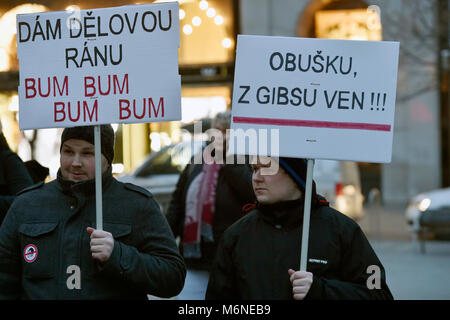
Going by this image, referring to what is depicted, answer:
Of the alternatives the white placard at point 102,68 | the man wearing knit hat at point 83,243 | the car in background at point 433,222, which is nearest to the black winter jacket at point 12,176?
the white placard at point 102,68

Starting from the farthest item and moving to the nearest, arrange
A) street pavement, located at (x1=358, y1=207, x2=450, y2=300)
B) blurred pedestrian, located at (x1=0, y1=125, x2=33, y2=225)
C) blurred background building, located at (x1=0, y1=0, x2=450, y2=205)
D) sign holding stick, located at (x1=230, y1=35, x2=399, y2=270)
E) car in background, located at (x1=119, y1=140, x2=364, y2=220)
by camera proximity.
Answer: blurred background building, located at (x1=0, y1=0, x2=450, y2=205) < car in background, located at (x1=119, y1=140, x2=364, y2=220) < street pavement, located at (x1=358, y1=207, x2=450, y2=300) < blurred pedestrian, located at (x1=0, y1=125, x2=33, y2=225) < sign holding stick, located at (x1=230, y1=35, x2=399, y2=270)

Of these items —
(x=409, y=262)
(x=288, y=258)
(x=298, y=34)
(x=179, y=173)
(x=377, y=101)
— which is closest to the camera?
(x=288, y=258)

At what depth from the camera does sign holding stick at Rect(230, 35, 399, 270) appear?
3537 millimetres

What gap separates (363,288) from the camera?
129 inches

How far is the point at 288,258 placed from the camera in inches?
131

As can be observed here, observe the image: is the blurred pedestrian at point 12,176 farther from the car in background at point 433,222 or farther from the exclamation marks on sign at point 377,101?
the car in background at point 433,222

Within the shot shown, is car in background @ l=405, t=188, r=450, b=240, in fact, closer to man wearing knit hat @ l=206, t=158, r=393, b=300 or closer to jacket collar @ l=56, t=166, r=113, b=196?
man wearing knit hat @ l=206, t=158, r=393, b=300

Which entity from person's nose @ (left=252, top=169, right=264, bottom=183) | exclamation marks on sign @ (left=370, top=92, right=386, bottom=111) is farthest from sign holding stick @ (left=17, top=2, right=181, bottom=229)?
exclamation marks on sign @ (left=370, top=92, right=386, bottom=111)

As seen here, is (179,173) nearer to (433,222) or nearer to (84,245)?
(433,222)

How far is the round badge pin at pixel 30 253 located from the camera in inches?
136

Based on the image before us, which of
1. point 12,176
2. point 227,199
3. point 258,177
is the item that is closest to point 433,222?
point 227,199

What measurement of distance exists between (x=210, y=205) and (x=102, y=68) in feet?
5.89

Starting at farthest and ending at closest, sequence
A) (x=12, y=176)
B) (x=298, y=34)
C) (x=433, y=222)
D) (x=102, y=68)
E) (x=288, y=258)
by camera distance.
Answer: (x=298, y=34), (x=433, y=222), (x=12, y=176), (x=102, y=68), (x=288, y=258)
